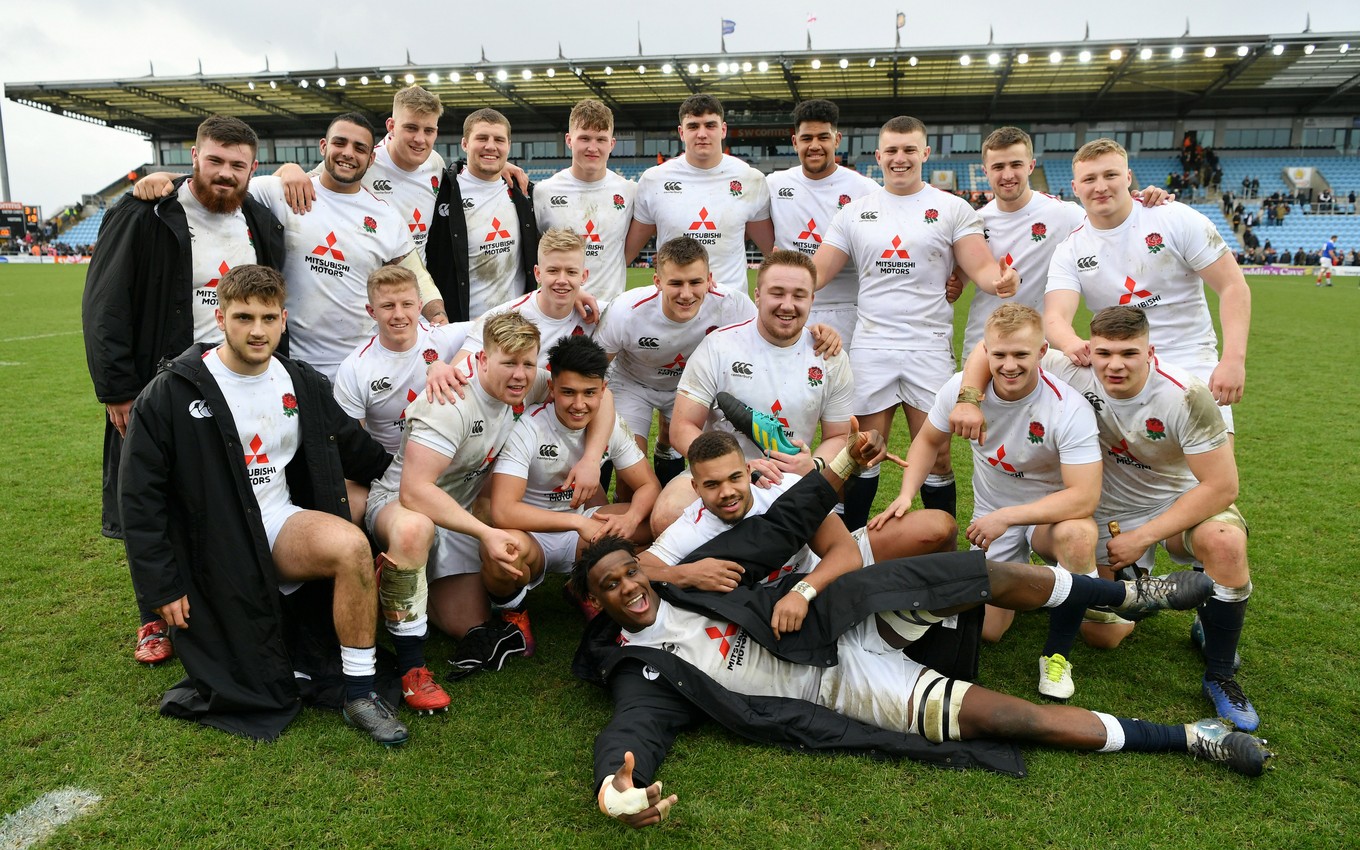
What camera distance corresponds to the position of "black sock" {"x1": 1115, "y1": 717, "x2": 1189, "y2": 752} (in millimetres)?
3268

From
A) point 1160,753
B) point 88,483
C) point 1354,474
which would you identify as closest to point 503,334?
point 1160,753

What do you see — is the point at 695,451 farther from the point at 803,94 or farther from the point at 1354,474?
the point at 803,94

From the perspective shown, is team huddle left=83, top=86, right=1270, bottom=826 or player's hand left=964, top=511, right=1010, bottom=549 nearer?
team huddle left=83, top=86, right=1270, bottom=826

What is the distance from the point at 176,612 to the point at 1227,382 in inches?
187

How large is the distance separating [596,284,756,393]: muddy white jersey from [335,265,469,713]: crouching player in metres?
0.88

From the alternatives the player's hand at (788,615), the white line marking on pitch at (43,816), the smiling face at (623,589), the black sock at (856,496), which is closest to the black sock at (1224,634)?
the player's hand at (788,615)

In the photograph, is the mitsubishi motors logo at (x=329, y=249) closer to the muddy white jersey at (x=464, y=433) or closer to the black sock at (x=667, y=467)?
the muddy white jersey at (x=464, y=433)

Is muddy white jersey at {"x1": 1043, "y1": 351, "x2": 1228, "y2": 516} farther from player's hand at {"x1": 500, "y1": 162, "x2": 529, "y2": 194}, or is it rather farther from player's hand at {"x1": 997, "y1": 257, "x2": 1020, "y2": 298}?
player's hand at {"x1": 500, "y1": 162, "x2": 529, "y2": 194}

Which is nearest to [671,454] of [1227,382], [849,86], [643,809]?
[1227,382]

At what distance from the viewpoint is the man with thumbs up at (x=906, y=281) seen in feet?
17.5

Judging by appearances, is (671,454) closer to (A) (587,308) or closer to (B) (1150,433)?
(A) (587,308)

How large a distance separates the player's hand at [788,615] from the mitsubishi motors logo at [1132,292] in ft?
8.75

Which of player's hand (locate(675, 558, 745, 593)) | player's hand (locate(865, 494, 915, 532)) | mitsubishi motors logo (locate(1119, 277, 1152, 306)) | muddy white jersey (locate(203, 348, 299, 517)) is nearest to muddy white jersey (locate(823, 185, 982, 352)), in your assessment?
mitsubishi motors logo (locate(1119, 277, 1152, 306))

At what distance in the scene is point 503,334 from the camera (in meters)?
4.09
